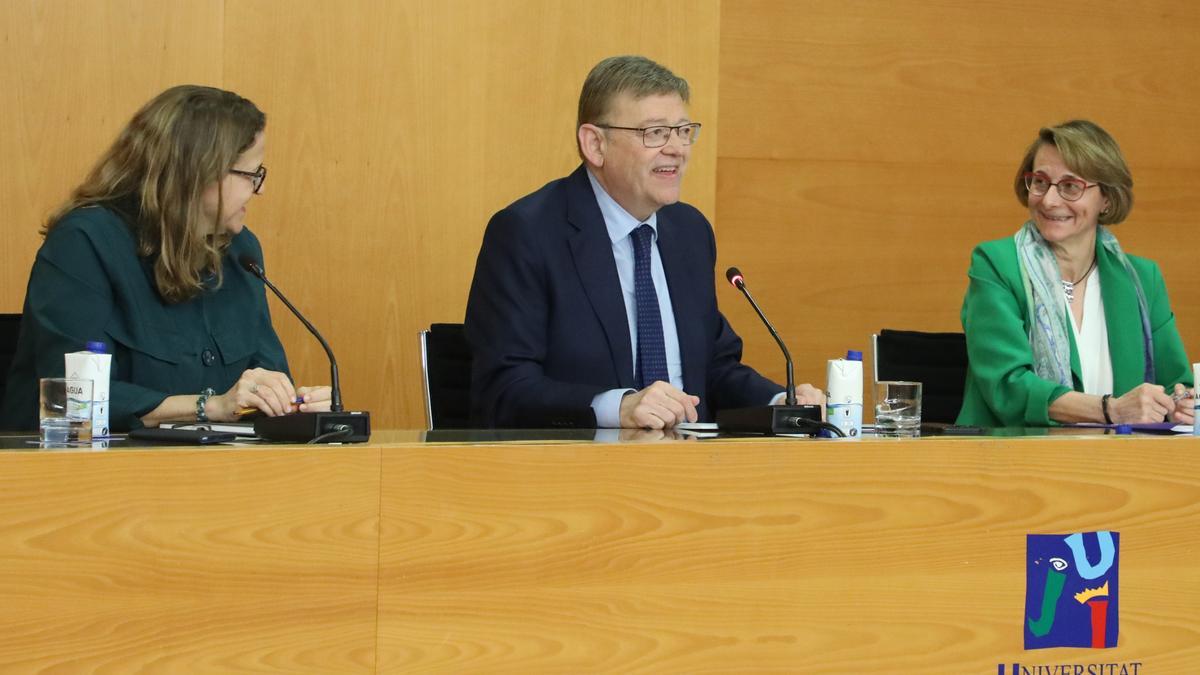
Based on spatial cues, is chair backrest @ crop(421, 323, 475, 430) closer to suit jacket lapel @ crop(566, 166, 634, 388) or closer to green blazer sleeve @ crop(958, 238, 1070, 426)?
suit jacket lapel @ crop(566, 166, 634, 388)

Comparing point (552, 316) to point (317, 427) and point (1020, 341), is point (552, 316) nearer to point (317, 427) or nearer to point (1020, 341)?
point (317, 427)

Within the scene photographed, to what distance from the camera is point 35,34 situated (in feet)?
11.5

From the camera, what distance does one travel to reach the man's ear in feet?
9.29

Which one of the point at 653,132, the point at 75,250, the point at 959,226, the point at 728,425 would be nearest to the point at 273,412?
the point at 75,250

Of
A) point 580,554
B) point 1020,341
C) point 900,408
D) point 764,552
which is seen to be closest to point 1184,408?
point 1020,341

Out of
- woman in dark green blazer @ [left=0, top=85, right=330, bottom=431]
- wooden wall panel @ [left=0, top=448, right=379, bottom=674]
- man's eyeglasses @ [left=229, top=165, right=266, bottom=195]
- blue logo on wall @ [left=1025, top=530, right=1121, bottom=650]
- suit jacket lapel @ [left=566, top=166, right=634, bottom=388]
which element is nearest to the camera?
wooden wall panel @ [left=0, top=448, right=379, bottom=674]

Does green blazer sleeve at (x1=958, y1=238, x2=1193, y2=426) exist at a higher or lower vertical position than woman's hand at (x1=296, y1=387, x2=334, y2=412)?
higher

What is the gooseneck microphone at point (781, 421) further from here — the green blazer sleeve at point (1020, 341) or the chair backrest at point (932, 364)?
the chair backrest at point (932, 364)

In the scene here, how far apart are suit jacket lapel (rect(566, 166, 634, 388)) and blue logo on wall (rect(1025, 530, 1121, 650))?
36.4 inches

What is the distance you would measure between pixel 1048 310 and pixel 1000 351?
0.16 m

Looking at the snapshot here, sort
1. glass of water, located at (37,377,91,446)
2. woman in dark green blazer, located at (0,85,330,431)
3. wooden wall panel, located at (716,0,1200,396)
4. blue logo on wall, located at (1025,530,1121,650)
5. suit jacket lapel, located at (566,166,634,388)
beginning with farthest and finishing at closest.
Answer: wooden wall panel, located at (716,0,1200,396) → suit jacket lapel, located at (566,166,634,388) → woman in dark green blazer, located at (0,85,330,431) → blue logo on wall, located at (1025,530,1121,650) → glass of water, located at (37,377,91,446)

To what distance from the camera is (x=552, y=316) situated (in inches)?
108

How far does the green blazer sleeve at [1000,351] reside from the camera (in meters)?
2.93

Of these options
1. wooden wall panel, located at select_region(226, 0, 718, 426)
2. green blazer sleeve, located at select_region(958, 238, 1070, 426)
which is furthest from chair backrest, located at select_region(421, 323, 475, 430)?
green blazer sleeve, located at select_region(958, 238, 1070, 426)
